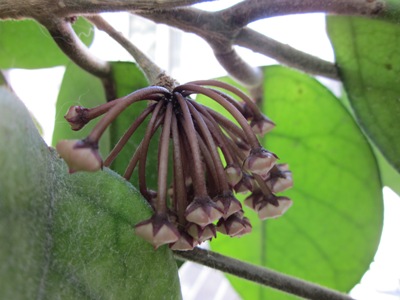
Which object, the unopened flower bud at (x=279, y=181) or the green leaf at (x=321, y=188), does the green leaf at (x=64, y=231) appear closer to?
the unopened flower bud at (x=279, y=181)

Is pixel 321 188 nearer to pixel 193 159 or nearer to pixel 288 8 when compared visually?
pixel 288 8

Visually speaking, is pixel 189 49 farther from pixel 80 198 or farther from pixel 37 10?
pixel 80 198

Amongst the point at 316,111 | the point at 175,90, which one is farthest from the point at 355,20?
the point at 175,90

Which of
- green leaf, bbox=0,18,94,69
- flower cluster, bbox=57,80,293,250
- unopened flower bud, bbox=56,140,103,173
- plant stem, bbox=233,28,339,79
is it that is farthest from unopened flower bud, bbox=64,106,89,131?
green leaf, bbox=0,18,94,69

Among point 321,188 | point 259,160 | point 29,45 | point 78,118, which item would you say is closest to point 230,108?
point 259,160

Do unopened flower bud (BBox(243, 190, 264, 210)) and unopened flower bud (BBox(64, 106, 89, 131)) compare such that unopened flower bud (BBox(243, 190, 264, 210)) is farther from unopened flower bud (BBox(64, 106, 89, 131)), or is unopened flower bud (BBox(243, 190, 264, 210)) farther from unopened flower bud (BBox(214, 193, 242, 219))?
unopened flower bud (BBox(64, 106, 89, 131))

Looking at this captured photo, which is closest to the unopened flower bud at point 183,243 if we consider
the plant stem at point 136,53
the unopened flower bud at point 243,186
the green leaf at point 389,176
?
the unopened flower bud at point 243,186

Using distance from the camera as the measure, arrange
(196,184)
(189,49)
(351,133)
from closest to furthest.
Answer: (196,184), (351,133), (189,49)
